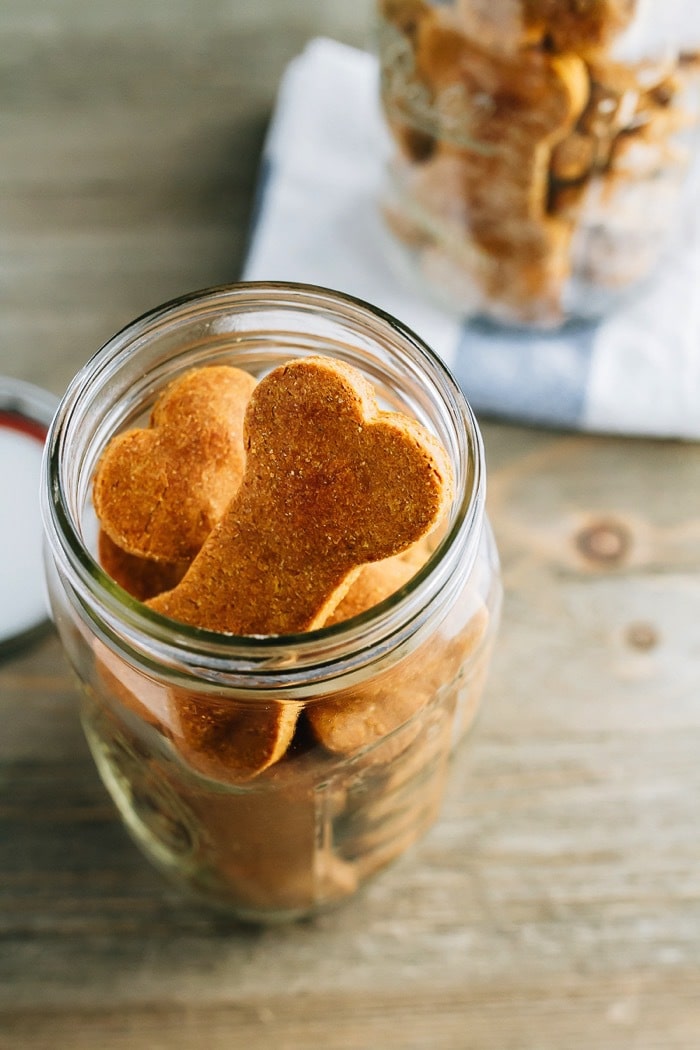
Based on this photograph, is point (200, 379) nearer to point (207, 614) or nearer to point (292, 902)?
point (207, 614)

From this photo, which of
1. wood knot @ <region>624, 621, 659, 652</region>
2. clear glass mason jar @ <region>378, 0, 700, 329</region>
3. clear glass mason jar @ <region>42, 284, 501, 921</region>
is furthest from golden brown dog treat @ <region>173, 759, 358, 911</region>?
clear glass mason jar @ <region>378, 0, 700, 329</region>

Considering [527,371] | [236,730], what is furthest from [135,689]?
[527,371]

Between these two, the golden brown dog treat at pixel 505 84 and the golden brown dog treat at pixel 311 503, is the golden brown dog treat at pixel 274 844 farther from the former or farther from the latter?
the golden brown dog treat at pixel 505 84

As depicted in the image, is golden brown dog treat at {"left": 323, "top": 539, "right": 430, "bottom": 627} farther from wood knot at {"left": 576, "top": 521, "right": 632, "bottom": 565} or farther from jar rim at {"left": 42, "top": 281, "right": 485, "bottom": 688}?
wood knot at {"left": 576, "top": 521, "right": 632, "bottom": 565}

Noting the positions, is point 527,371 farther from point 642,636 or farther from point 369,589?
point 369,589

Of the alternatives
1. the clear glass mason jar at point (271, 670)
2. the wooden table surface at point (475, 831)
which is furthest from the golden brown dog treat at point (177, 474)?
the wooden table surface at point (475, 831)

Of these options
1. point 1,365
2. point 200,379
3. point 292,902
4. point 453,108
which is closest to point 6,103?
point 1,365

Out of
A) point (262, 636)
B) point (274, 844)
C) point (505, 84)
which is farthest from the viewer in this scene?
point (505, 84)
